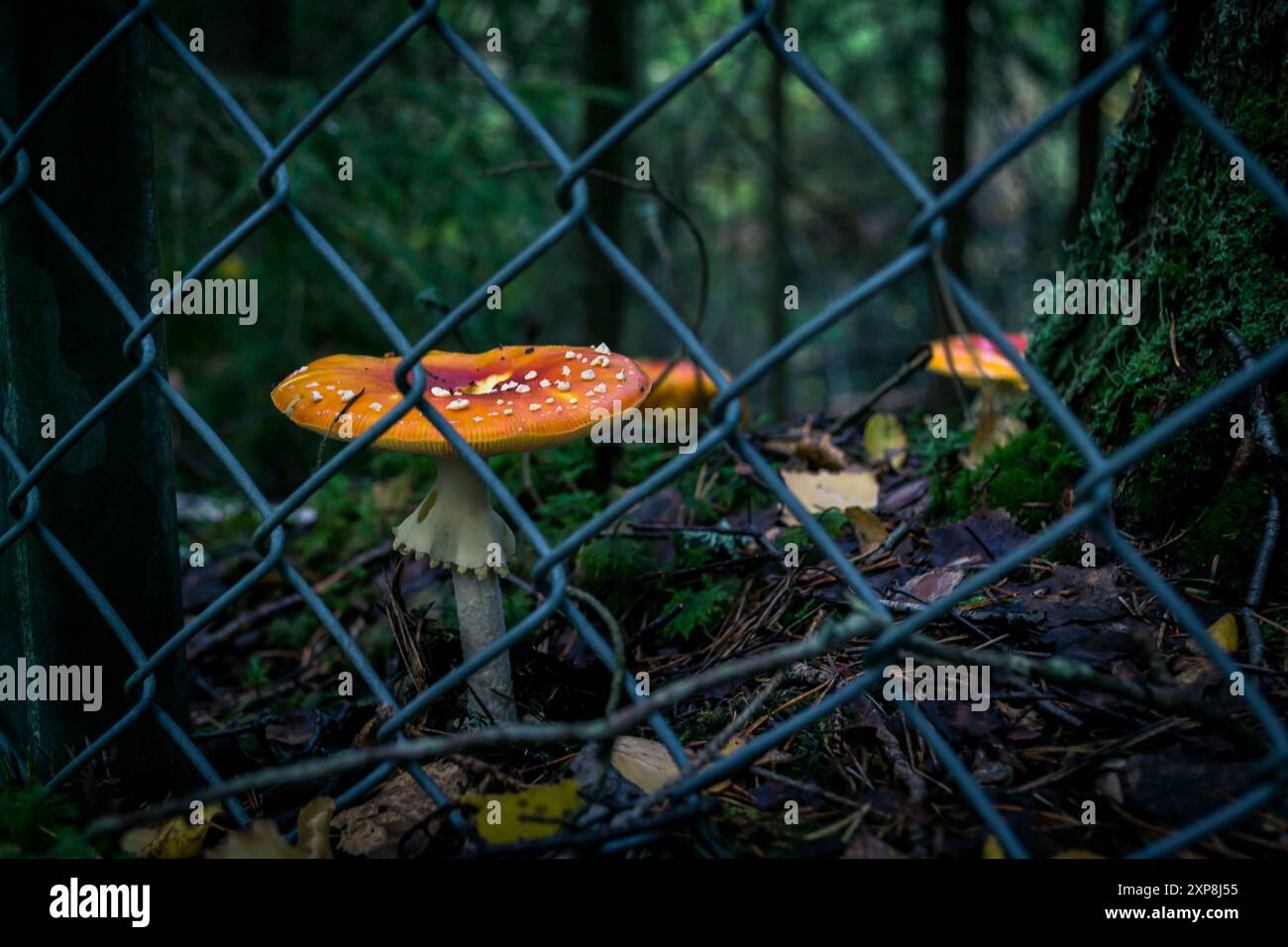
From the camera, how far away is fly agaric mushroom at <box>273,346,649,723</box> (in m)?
1.56

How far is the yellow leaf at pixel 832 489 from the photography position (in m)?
2.54

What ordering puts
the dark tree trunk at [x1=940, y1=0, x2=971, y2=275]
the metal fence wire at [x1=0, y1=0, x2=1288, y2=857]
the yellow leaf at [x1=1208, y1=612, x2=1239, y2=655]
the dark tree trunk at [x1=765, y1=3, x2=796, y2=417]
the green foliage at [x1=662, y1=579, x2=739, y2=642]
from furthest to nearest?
the dark tree trunk at [x1=765, y1=3, x2=796, y2=417]
the dark tree trunk at [x1=940, y1=0, x2=971, y2=275]
the green foliage at [x1=662, y1=579, x2=739, y2=642]
the yellow leaf at [x1=1208, y1=612, x2=1239, y2=655]
the metal fence wire at [x1=0, y1=0, x2=1288, y2=857]

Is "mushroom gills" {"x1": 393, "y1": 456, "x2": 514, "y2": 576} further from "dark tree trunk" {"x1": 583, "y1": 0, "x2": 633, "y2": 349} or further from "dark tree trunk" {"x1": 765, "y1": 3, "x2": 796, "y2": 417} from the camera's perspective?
"dark tree trunk" {"x1": 765, "y1": 3, "x2": 796, "y2": 417}

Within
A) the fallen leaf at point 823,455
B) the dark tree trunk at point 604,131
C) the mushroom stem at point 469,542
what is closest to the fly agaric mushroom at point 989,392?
the fallen leaf at point 823,455

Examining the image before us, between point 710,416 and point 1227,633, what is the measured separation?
103 centimetres

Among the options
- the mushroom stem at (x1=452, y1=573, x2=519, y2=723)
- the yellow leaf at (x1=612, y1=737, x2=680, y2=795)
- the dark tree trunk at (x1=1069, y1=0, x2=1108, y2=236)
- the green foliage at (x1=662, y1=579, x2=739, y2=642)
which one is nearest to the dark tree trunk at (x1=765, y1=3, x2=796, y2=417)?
the dark tree trunk at (x1=1069, y1=0, x2=1108, y2=236)

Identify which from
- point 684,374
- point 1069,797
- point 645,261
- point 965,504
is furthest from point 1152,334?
point 645,261

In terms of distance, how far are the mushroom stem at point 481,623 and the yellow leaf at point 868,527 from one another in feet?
2.91

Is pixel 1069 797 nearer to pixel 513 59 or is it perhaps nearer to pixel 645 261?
pixel 513 59

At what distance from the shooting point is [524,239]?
6.29 meters

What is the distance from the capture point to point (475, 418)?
1550 mm

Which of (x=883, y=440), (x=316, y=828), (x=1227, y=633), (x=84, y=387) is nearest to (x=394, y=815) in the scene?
(x=316, y=828)

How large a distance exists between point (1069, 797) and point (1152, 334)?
1134mm

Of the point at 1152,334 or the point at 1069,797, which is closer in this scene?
the point at 1069,797
